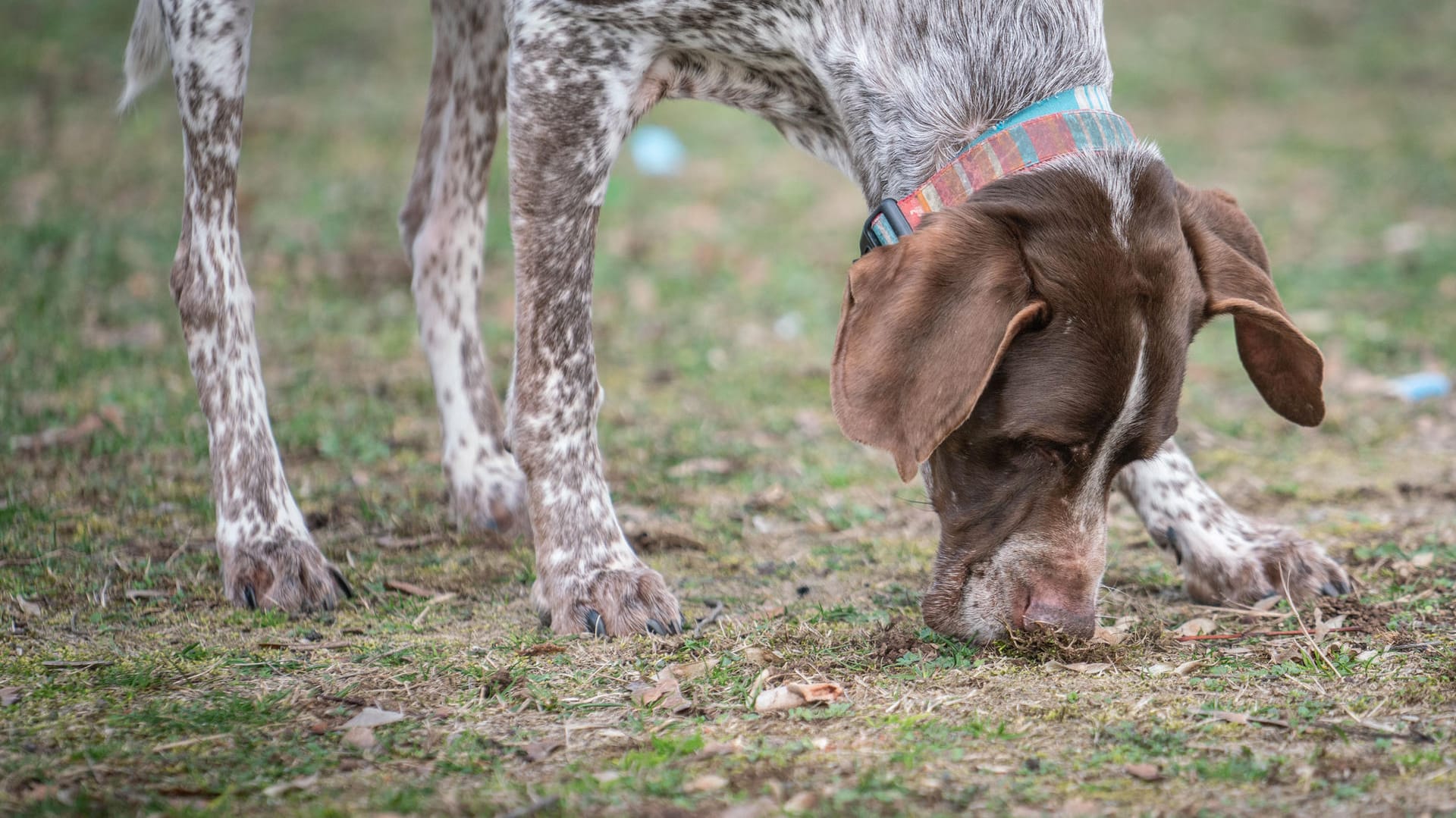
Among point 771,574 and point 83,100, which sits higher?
point 83,100

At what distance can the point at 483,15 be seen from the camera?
443 centimetres

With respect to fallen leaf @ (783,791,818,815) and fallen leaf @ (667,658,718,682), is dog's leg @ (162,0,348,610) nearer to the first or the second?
fallen leaf @ (667,658,718,682)

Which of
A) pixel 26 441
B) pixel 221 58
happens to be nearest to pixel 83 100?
pixel 26 441

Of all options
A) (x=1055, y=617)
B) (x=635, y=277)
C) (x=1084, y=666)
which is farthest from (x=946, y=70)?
(x=635, y=277)

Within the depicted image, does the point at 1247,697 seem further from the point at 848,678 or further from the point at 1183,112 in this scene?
the point at 1183,112

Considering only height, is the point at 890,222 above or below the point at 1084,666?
above

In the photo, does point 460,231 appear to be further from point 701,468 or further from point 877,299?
point 877,299

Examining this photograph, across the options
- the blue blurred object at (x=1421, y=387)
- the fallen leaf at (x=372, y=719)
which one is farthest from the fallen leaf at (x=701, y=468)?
the blue blurred object at (x=1421, y=387)

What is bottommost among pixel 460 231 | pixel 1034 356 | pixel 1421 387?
pixel 1421 387

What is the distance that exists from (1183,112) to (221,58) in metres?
9.12

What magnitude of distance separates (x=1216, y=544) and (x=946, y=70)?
4.34ft

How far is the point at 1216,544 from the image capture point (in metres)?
3.44

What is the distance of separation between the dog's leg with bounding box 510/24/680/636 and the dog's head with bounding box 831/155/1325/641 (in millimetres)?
859

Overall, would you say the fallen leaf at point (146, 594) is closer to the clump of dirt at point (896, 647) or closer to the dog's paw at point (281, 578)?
the dog's paw at point (281, 578)
